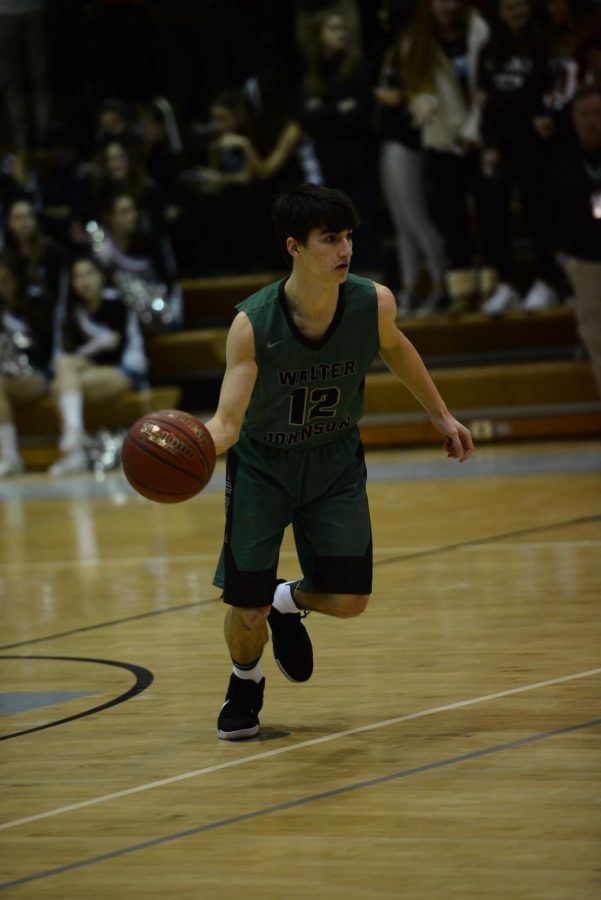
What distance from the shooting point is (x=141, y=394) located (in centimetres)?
1200

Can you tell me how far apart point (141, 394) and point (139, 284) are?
0.96 m

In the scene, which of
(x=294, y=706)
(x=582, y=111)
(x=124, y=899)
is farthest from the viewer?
(x=582, y=111)

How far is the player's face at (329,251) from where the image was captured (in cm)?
404

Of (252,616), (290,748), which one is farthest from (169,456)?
(290,748)

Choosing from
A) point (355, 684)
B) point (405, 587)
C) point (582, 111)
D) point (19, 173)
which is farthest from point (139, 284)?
point (355, 684)

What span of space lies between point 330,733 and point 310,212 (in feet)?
4.60

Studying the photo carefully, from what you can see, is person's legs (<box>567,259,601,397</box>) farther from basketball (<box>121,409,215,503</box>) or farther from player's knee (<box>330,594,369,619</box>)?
basketball (<box>121,409,215,503</box>)

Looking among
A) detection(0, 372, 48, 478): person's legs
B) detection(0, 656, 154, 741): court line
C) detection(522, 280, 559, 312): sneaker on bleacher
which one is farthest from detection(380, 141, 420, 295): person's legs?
detection(0, 656, 154, 741): court line

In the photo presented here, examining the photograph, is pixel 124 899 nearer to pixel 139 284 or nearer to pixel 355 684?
pixel 355 684

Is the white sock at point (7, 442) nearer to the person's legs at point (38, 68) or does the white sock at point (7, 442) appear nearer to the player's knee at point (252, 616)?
the person's legs at point (38, 68)

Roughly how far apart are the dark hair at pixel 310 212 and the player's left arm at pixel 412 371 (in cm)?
30

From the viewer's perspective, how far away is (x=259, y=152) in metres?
12.4

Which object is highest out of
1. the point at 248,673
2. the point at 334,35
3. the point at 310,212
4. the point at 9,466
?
the point at 334,35

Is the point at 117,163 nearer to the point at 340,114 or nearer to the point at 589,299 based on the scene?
the point at 340,114
